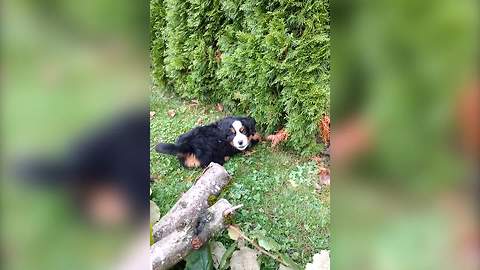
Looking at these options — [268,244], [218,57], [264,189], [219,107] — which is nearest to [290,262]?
[268,244]

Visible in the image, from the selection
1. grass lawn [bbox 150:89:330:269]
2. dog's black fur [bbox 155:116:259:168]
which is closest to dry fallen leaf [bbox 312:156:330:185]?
grass lawn [bbox 150:89:330:269]

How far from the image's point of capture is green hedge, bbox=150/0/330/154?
3.44 feet

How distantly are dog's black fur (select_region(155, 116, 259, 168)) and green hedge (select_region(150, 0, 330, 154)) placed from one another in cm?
4

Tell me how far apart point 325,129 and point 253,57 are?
0.78ft

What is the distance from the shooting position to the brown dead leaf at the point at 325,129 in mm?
1069

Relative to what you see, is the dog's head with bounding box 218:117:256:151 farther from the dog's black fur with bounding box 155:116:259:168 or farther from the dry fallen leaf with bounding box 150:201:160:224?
the dry fallen leaf with bounding box 150:201:160:224

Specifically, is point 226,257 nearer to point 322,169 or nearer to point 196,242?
point 196,242

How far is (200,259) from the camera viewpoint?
1.18 metres
